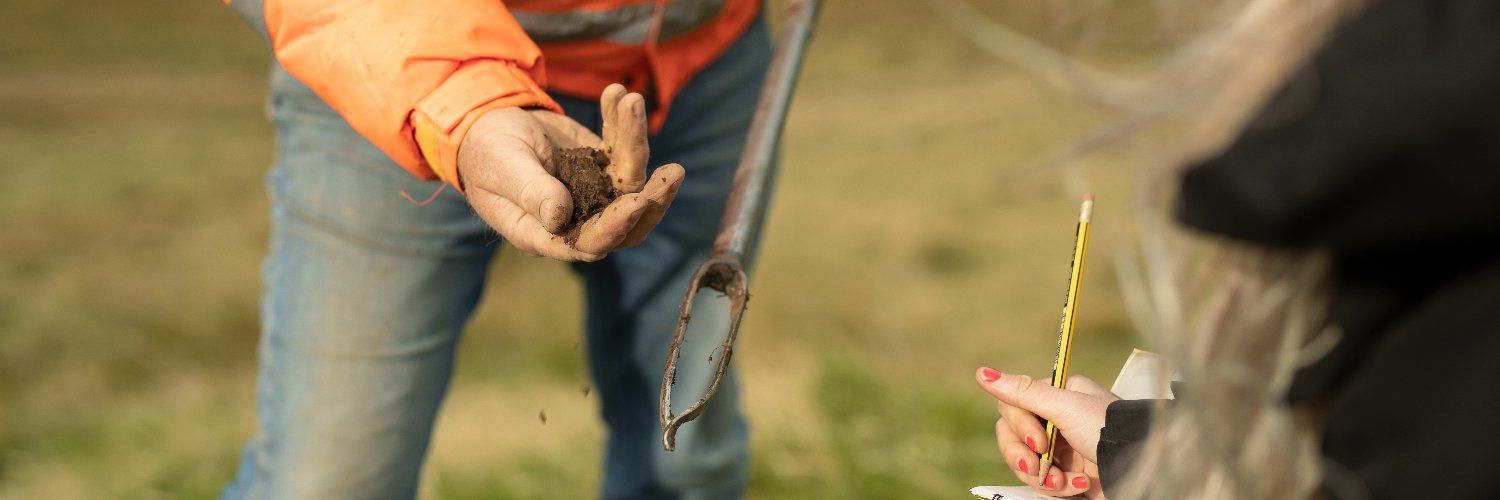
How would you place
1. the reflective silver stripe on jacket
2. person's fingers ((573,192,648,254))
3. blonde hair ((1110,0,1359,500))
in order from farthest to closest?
the reflective silver stripe on jacket, person's fingers ((573,192,648,254)), blonde hair ((1110,0,1359,500))

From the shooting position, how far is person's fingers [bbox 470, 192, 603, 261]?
1109 millimetres

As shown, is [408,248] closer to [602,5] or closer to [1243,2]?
[602,5]

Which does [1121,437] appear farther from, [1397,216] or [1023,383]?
[1397,216]

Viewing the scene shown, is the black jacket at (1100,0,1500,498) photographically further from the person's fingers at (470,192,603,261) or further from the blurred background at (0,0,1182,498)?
the blurred background at (0,0,1182,498)

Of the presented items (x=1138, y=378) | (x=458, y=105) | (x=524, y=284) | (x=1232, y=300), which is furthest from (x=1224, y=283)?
(x=524, y=284)

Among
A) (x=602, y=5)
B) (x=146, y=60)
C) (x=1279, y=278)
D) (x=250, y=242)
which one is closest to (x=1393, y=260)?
(x=1279, y=278)

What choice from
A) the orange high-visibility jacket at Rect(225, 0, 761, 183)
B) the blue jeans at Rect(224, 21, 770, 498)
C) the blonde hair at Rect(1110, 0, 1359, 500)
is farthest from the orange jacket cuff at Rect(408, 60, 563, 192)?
the blonde hair at Rect(1110, 0, 1359, 500)

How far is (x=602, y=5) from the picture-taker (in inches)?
54.2

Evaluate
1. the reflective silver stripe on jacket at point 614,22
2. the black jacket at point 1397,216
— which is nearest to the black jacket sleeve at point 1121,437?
the black jacket at point 1397,216

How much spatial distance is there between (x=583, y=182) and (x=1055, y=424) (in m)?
0.47

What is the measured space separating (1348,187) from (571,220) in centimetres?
66

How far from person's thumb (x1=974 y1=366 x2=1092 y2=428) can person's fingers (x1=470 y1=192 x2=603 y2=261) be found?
378mm

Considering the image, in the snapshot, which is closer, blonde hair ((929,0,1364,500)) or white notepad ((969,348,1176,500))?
blonde hair ((929,0,1364,500))

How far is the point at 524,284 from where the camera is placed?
4.18 meters
